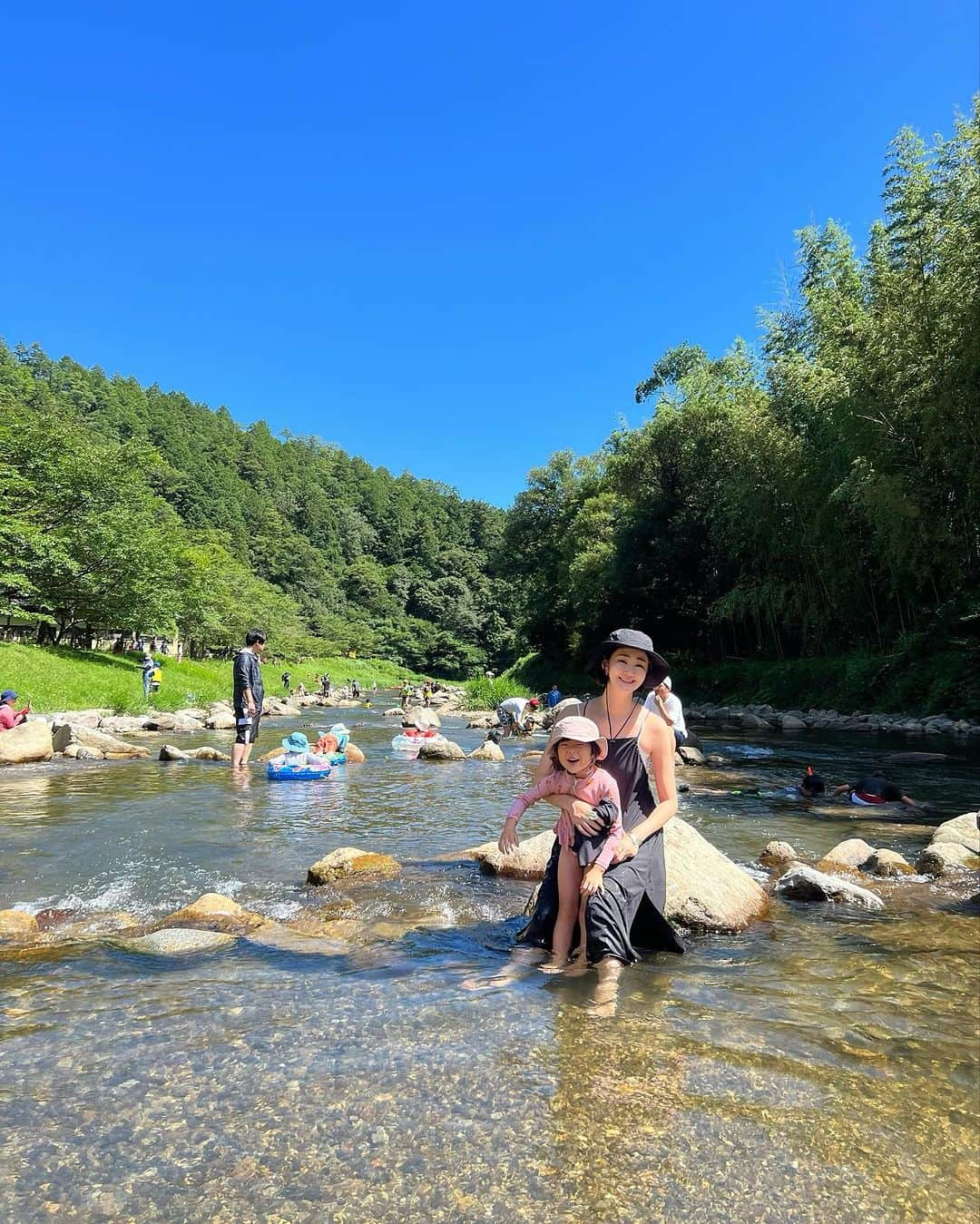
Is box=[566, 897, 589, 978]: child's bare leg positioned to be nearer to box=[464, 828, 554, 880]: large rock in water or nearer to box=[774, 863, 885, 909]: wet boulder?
box=[464, 828, 554, 880]: large rock in water

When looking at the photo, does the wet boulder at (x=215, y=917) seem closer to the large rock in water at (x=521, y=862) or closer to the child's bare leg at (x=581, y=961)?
the large rock in water at (x=521, y=862)

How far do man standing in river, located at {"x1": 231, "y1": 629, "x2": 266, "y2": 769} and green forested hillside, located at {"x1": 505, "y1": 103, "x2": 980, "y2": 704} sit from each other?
1632 centimetres

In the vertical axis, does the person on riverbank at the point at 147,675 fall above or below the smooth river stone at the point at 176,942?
above

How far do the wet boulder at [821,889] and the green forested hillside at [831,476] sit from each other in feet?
50.0

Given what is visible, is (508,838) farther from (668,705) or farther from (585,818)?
(668,705)

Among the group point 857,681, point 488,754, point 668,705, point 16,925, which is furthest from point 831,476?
point 16,925

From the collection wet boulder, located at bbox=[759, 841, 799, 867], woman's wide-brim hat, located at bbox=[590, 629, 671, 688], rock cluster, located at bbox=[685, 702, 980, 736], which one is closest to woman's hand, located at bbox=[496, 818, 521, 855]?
woman's wide-brim hat, located at bbox=[590, 629, 671, 688]

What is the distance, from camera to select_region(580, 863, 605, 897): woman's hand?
12.7 feet

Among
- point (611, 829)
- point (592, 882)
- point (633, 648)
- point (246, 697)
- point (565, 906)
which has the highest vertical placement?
point (633, 648)

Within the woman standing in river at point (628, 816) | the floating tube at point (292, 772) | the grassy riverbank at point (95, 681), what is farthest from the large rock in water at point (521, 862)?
the grassy riverbank at point (95, 681)

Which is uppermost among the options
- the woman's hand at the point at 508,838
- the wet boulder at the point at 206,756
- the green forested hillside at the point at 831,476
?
the green forested hillside at the point at 831,476

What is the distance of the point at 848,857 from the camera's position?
23.2ft

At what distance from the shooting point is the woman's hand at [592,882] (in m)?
3.86

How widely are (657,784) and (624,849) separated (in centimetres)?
41
